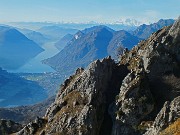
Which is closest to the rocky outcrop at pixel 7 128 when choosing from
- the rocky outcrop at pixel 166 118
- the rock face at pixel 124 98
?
the rock face at pixel 124 98

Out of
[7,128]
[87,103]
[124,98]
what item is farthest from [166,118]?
[7,128]

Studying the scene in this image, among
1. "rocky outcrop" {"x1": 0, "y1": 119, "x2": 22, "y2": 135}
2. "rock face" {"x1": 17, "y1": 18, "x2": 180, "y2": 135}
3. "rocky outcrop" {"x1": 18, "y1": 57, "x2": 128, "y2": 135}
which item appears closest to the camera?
"rock face" {"x1": 17, "y1": 18, "x2": 180, "y2": 135}

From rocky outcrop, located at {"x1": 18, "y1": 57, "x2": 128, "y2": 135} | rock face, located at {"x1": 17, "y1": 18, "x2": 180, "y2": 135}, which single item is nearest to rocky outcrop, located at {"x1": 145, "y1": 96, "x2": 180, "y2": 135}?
rock face, located at {"x1": 17, "y1": 18, "x2": 180, "y2": 135}

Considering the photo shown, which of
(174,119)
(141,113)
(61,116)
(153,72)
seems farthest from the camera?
(153,72)

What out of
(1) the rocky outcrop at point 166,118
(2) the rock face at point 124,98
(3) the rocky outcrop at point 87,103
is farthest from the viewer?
(3) the rocky outcrop at point 87,103

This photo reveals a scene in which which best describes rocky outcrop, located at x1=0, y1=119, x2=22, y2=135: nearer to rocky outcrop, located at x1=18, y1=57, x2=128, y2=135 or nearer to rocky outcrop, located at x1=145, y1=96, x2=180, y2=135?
rocky outcrop, located at x1=18, y1=57, x2=128, y2=135

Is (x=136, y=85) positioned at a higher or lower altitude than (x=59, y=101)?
higher

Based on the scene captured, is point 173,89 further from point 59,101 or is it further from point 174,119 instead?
point 59,101

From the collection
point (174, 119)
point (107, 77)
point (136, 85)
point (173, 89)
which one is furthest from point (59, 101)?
point (174, 119)

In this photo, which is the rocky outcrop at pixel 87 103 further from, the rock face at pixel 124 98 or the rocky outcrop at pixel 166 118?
the rocky outcrop at pixel 166 118
